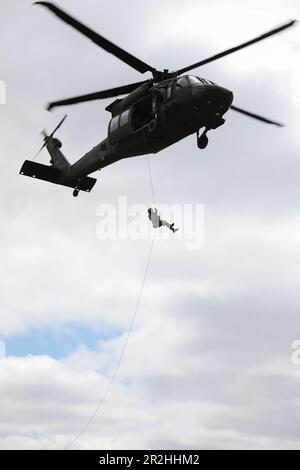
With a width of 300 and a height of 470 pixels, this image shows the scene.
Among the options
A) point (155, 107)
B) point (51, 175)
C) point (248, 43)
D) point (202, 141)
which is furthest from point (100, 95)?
point (51, 175)

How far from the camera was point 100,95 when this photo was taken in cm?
2398

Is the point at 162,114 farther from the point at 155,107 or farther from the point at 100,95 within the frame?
the point at 100,95

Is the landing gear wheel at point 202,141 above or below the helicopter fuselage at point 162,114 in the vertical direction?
below

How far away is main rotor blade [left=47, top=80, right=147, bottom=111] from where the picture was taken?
926 inches

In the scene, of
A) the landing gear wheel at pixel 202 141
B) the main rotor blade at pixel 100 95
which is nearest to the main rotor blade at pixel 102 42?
the main rotor blade at pixel 100 95

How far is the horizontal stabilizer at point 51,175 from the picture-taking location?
29.1 m

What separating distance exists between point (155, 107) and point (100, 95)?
2.15 metres

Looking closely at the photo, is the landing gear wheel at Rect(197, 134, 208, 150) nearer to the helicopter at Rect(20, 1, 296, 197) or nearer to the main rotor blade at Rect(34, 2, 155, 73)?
the helicopter at Rect(20, 1, 296, 197)

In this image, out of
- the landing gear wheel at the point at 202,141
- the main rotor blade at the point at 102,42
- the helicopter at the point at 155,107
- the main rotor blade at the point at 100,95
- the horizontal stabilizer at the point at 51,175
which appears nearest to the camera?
the main rotor blade at the point at 102,42

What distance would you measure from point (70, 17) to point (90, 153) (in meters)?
7.19

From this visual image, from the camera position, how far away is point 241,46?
2133cm

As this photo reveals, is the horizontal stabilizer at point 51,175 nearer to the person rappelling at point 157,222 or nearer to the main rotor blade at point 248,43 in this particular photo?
the person rappelling at point 157,222
